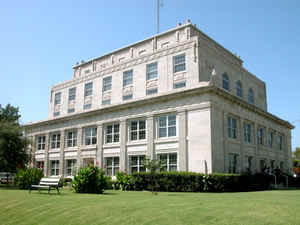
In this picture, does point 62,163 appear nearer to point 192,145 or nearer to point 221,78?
point 192,145

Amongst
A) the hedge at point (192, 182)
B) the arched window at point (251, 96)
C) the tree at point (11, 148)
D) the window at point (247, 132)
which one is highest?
the arched window at point (251, 96)

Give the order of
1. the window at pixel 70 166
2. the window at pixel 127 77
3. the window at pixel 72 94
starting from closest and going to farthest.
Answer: the window at pixel 70 166
the window at pixel 127 77
the window at pixel 72 94

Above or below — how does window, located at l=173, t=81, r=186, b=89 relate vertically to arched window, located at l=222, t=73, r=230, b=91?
below

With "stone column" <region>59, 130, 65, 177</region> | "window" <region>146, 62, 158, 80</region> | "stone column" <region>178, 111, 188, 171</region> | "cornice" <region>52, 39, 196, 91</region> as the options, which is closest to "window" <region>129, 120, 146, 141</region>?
"stone column" <region>178, 111, 188, 171</region>

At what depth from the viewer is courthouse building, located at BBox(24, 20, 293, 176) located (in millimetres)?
25656

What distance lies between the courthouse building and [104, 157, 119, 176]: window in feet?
0.34

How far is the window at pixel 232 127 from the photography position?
91.4 feet

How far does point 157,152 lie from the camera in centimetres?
2775

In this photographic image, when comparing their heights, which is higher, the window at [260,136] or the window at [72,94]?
the window at [72,94]

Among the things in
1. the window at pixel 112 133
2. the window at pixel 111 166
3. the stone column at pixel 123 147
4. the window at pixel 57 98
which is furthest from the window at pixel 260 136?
the window at pixel 57 98

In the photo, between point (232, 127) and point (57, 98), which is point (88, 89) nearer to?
point (57, 98)

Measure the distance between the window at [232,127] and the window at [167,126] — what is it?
205 inches

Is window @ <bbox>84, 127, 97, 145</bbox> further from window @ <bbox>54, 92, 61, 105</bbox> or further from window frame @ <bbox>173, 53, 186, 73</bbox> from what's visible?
window @ <bbox>54, 92, 61, 105</bbox>

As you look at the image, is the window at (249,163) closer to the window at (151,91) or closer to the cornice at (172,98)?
the cornice at (172,98)
